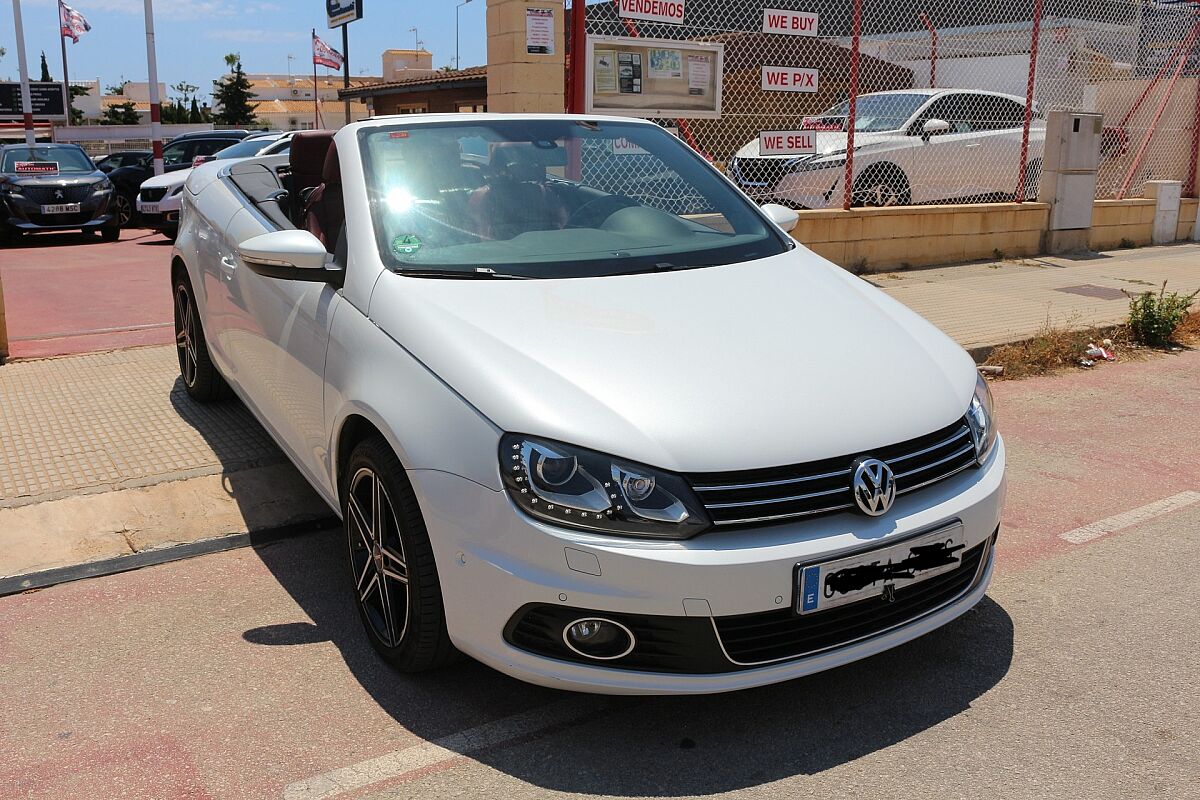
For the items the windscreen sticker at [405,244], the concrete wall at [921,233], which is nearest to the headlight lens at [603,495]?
the windscreen sticker at [405,244]

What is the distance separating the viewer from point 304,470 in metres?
4.06

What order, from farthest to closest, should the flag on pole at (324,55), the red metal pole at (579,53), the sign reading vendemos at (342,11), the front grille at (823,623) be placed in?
1. the flag on pole at (324,55)
2. the sign reading vendemos at (342,11)
3. the red metal pole at (579,53)
4. the front grille at (823,623)

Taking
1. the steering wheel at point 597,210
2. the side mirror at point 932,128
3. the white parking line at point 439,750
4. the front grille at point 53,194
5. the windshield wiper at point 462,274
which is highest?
the side mirror at point 932,128

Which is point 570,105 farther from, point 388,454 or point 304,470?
Result: point 388,454

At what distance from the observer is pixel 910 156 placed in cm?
1135

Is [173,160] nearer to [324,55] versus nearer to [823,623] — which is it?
[324,55]

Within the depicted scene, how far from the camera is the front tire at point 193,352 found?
577 centimetres

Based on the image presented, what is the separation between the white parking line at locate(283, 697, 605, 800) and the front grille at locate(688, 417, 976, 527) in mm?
806

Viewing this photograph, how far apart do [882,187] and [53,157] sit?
13334 millimetres

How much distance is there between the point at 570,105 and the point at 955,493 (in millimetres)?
6588

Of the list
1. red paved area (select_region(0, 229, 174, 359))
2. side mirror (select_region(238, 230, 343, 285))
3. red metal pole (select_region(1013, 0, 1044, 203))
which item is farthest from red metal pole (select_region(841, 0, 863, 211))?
side mirror (select_region(238, 230, 343, 285))

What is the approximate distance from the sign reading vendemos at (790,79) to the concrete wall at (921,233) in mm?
1103

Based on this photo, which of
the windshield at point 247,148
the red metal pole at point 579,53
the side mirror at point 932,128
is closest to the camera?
the red metal pole at point 579,53

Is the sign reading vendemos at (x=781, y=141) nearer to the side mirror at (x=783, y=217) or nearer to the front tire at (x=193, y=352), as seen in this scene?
the side mirror at (x=783, y=217)
